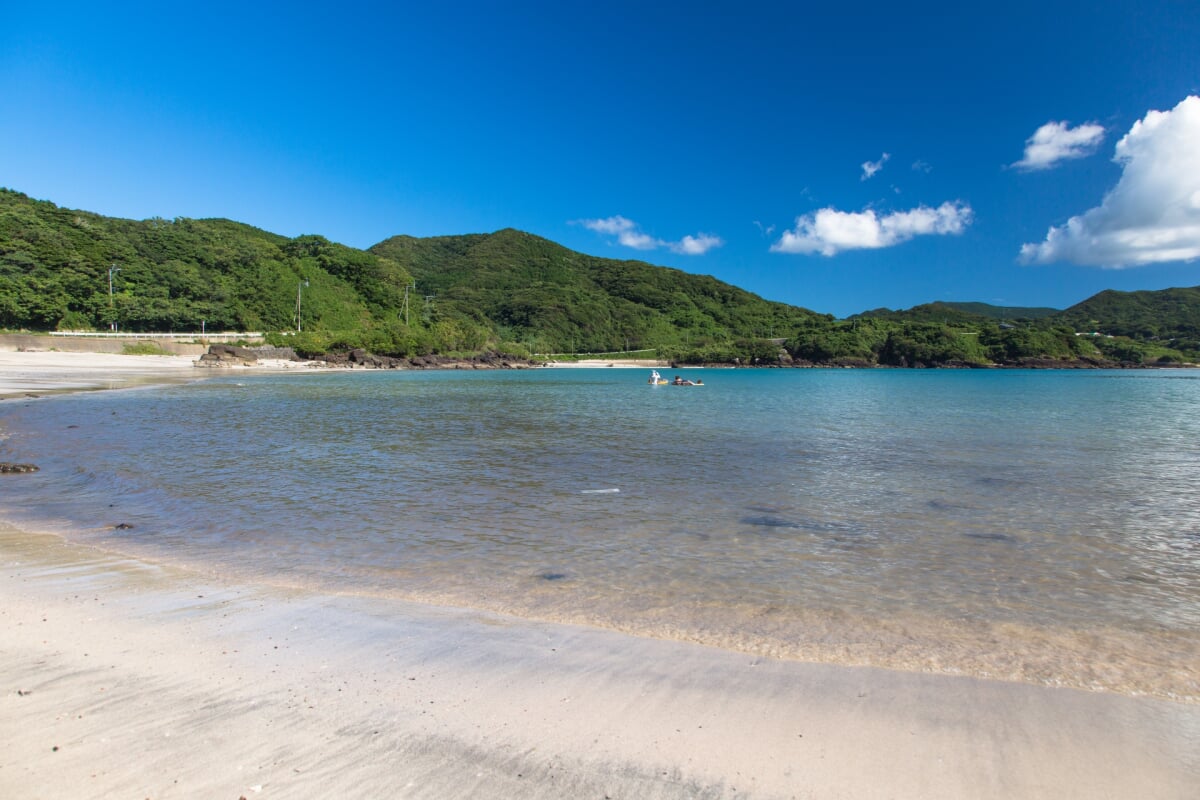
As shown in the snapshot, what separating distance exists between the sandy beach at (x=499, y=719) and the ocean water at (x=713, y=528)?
2.19 ft

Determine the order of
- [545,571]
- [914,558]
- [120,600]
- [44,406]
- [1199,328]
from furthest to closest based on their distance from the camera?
[1199,328] < [44,406] < [914,558] < [545,571] < [120,600]

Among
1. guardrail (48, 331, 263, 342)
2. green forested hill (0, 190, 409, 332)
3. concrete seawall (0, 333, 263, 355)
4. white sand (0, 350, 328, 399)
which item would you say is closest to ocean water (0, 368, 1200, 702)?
white sand (0, 350, 328, 399)

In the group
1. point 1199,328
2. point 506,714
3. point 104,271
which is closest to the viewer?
point 506,714

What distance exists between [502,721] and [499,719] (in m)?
0.03

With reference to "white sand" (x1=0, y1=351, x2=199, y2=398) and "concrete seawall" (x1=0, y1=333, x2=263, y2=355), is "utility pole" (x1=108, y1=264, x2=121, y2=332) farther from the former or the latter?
"white sand" (x1=0, y1=351, x2=199, y2=398)

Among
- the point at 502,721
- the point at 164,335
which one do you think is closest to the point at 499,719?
the point at 502,721

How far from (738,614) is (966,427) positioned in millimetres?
23758

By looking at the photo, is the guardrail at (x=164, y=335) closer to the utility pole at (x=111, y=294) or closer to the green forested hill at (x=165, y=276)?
the utility pole at (x=111, y=294)

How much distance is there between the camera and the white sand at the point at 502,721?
308 cm

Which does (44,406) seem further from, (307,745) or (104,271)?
(104,271)

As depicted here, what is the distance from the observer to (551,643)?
16.4ft

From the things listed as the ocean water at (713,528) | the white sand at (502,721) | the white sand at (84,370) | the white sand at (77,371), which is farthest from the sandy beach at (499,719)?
the white sand at (77,371)

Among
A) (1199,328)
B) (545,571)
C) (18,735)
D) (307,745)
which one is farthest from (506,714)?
(1199,328)

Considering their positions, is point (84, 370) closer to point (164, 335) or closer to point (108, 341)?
point (108, 341)
